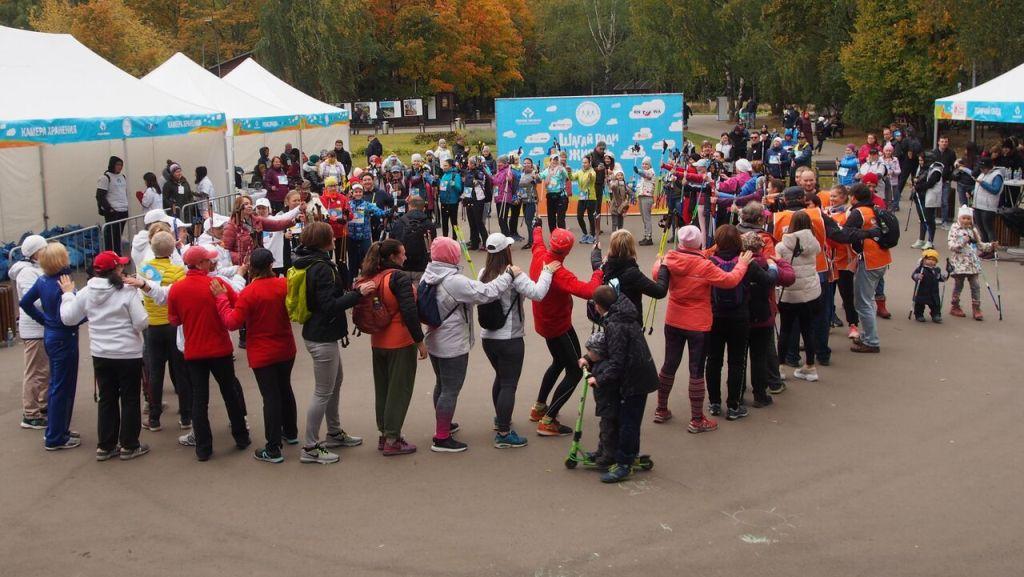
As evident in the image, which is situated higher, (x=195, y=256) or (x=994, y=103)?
(x=994, y=103)

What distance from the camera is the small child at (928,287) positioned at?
1101cm

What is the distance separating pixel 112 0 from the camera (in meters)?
44.5

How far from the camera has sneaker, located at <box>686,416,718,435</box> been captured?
25.3 ft

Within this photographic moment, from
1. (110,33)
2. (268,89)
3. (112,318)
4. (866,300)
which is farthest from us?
(110,33)

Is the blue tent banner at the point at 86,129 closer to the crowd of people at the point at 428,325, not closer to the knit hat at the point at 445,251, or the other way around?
the crowd of people at the point at 428,325

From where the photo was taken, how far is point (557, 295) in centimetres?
742

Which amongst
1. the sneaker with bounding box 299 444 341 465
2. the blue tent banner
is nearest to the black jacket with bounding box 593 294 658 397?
the sneaker with bounding box 299 444 341 465

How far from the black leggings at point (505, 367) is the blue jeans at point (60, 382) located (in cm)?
316

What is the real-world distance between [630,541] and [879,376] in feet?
14.3

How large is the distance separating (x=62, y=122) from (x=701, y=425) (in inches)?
425

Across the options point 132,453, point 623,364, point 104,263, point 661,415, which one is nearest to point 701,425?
point 661,415

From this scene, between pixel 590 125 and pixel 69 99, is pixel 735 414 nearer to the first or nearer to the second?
pixel 69 99

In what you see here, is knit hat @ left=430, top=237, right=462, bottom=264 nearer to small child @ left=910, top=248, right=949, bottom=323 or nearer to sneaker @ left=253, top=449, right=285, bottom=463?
sneaker @ left=253, top=449, right=285, bottom=463

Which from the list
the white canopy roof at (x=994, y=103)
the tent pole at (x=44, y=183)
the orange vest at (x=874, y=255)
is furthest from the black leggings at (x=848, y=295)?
the tent pole at (x=44, y=183)
